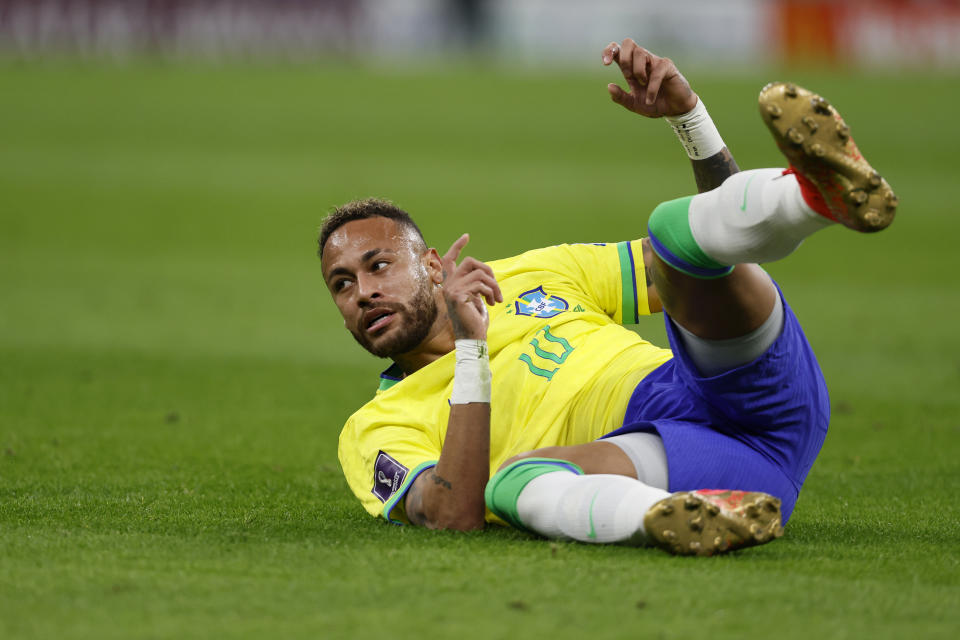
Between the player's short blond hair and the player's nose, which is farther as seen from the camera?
the player's short blond hair

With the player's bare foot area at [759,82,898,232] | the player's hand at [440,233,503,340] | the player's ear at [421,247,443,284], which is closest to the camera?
the player's bare foot area at [759,82,898,232]

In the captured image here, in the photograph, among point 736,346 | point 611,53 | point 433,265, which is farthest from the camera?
point 433,265

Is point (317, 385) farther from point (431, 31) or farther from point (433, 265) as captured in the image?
point (431, 31)

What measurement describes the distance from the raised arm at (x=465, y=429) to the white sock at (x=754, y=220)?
711 mm

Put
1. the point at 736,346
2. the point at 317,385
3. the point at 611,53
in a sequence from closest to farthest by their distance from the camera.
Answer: the point at 736,346
the point at 611,53
the point at 317,385

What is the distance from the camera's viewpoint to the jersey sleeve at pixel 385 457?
3.80 meters

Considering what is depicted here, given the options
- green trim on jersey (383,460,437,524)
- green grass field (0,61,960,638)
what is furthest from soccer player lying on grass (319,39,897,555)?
green grass field (0,61,960,638)

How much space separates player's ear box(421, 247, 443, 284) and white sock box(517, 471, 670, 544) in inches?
38.4

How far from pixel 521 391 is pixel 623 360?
1.18 ft

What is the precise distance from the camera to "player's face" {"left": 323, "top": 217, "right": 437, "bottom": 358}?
4.06 m

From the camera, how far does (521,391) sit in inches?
155

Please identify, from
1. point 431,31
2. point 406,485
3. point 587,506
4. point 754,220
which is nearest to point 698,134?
point 754,220

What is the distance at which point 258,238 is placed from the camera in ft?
47.5

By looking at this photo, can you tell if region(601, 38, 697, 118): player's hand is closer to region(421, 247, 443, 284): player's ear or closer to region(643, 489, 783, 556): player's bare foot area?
region(421, 247, 443, 284): player's ear
